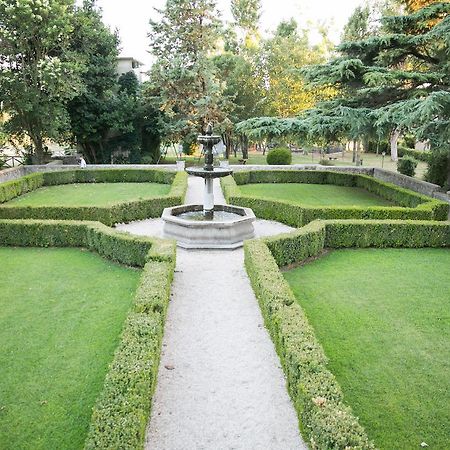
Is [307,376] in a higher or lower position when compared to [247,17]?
lower

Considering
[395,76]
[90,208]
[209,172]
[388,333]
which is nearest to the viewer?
[388,333]

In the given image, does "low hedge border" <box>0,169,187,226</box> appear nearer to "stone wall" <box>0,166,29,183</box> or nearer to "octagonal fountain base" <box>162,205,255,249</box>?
"stone wall" <box>0,166,29,183</box>

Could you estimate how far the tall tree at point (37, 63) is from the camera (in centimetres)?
1956

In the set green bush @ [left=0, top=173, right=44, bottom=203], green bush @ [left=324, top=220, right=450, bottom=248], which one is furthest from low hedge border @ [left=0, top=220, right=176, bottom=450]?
green bush @ [left=0, top=173, right=44, bottom=203]

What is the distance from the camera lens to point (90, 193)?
19.5 metres

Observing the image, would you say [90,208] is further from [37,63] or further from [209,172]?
[37,63]

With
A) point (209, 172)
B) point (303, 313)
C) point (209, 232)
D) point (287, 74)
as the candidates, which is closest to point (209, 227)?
point (209, 232)

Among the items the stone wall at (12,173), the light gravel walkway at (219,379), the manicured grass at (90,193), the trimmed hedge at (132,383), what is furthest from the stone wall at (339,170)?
the trimmed hedge at (132,383)

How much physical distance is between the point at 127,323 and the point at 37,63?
19.5 metres

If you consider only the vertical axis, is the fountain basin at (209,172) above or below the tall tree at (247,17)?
below

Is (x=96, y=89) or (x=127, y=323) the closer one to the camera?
(x=127, y=323)

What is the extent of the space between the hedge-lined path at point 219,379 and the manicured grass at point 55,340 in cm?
93

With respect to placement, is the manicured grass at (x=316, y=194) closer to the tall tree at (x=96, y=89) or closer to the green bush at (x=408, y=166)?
the green bush at (x=408, y=166)

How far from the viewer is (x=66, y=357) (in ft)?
20.6
